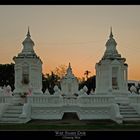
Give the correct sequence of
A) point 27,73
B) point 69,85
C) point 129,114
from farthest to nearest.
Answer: point 69,85 → point 27,73 → point 129,114

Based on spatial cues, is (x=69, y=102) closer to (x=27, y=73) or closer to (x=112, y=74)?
(x=27, y=73)

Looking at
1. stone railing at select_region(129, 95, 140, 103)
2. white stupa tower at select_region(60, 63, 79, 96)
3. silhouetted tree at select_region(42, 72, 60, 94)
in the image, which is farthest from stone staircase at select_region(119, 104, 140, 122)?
silhouetted tree at select_region(42, 72, 60, 94)

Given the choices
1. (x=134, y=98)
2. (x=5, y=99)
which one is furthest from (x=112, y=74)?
(x=5, y=99)

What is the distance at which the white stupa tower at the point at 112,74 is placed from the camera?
17.9 meters

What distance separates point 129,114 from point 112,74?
4.45 m

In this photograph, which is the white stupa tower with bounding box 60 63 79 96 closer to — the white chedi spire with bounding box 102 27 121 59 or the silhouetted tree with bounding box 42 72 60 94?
the white chedi spire with bounding box 102 27 121 59

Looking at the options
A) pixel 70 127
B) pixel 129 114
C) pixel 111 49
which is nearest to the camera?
pixel 70 127

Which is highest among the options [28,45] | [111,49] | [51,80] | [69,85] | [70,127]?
[28,45]

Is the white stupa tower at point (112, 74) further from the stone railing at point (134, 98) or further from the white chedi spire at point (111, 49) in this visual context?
the stone railing at point (134, 98)

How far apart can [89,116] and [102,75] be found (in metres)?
4.42

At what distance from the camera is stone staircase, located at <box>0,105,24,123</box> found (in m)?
13.0

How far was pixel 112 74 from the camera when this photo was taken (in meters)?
18.1
